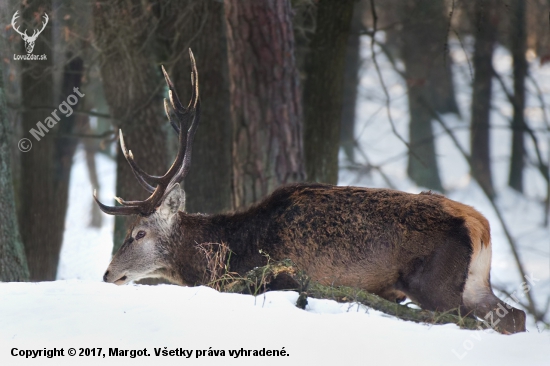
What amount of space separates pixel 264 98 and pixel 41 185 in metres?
4.05

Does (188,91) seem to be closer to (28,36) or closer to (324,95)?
(324,95)

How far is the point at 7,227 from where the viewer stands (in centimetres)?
716

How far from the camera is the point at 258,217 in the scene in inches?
259

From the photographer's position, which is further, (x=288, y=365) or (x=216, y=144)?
(x=216, y=144)

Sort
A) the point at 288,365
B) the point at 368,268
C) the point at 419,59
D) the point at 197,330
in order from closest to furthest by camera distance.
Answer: the point at 288,365 → the point at 197,330 → the point at 368,268 → the point at 419,59

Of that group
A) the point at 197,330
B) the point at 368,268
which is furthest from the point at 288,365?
the point at 368,268

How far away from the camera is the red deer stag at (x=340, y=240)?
18.4 feet

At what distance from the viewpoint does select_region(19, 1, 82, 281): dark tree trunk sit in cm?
1024

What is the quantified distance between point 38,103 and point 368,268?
20.5ft

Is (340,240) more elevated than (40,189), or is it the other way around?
(340,240)

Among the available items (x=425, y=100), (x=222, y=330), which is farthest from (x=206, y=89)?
(x=425, y=100)

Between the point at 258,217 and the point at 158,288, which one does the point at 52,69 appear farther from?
the point at 158,288

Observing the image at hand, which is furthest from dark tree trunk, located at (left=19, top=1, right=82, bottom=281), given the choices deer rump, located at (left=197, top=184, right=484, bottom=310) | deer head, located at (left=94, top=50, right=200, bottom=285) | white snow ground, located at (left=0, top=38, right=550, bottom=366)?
white snow ground, located at (left=0, top=38, right=550, bottom=366)

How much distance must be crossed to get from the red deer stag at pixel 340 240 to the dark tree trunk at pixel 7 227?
98 cm
